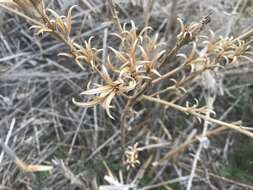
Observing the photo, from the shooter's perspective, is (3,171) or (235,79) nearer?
(3,171)

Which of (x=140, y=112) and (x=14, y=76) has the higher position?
(x=14, y=76)

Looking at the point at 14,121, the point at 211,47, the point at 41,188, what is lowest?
the point at 41,188

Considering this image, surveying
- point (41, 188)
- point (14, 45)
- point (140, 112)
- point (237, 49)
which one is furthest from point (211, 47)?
point (14, 45)

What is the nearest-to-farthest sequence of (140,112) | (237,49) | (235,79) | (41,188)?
(237,49), (41,188), (140,112), (235,79)

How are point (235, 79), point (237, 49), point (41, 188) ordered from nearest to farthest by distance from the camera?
point (237, 49), point (41, 188), point (235, 79)

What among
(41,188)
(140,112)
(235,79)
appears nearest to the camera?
(41,188)

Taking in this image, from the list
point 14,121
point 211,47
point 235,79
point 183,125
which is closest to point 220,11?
point 235,79

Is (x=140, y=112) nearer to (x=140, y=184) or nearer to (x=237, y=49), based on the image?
(x=140, y=184)

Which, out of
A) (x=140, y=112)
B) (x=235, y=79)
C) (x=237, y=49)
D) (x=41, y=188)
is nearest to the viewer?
(x=237, y=49)

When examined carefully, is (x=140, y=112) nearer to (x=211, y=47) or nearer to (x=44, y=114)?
(x=44, y=114)
